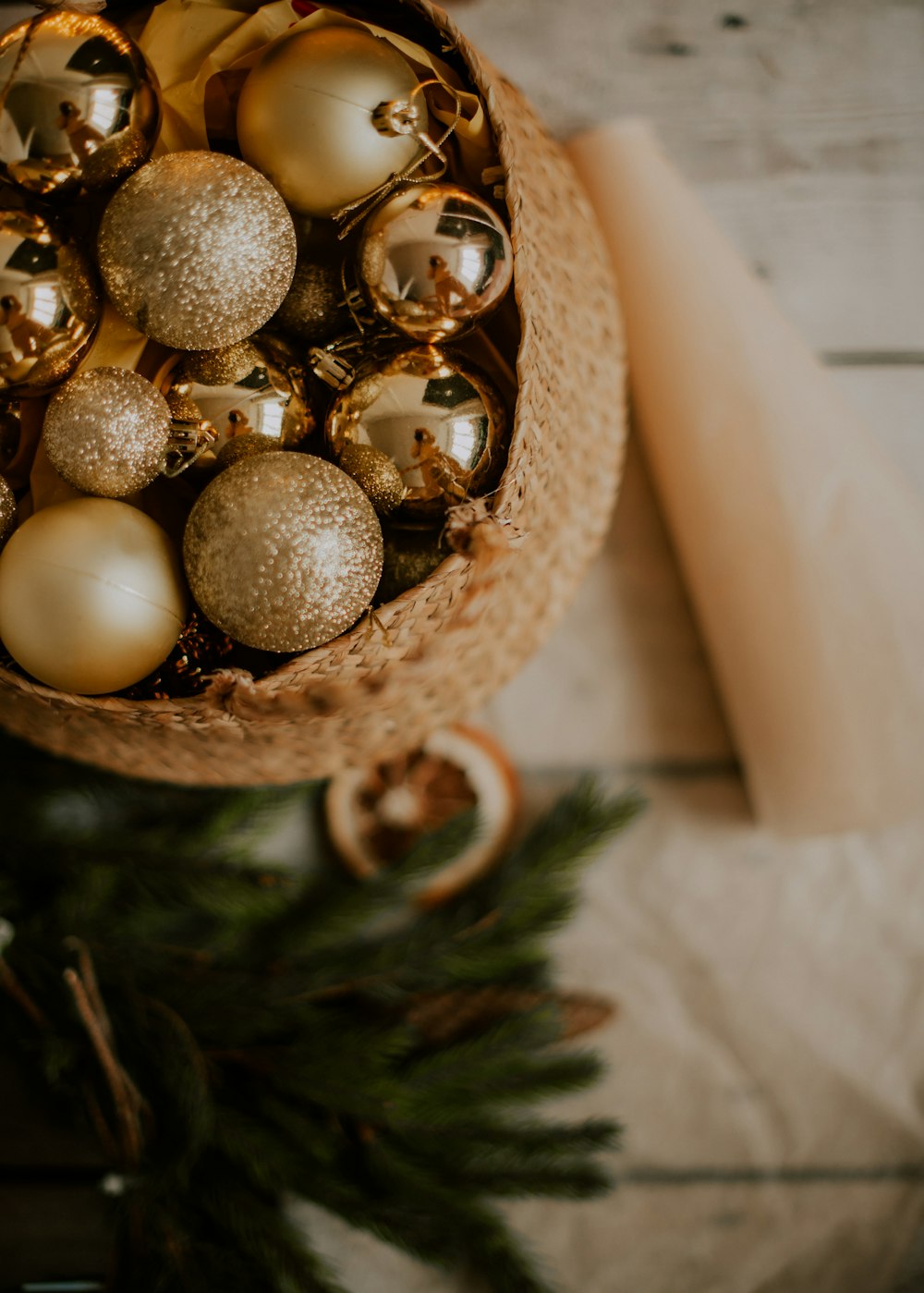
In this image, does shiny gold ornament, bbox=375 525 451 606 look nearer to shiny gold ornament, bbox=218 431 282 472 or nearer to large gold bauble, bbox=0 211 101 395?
shiny gold ornament, bbox=218 431 282 472

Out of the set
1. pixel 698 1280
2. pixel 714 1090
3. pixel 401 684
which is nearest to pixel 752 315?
pixel 401 684

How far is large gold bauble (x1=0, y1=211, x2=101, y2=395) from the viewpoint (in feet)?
1.31

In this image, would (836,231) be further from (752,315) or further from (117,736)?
(117,736)

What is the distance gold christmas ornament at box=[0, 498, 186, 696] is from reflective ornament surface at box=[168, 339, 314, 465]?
0.06 m

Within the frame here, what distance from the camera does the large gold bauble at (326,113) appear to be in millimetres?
406

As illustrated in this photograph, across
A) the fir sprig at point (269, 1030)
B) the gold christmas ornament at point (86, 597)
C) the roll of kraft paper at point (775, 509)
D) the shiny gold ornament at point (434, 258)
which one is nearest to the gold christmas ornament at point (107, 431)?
the gold christmas ornament at point (86, 597)

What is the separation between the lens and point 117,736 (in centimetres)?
49

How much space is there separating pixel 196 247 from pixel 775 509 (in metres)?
0.46

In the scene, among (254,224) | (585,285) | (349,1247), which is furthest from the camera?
(349,1247)

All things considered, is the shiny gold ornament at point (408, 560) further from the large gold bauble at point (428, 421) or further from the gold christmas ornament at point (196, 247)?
the gold christmas ornament at point (196, 247)

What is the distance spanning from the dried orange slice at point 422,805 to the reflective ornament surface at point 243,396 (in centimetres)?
34

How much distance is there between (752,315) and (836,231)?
142 mm

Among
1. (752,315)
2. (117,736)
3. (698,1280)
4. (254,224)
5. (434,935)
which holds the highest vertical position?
(254,224)

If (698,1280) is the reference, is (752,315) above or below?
above
